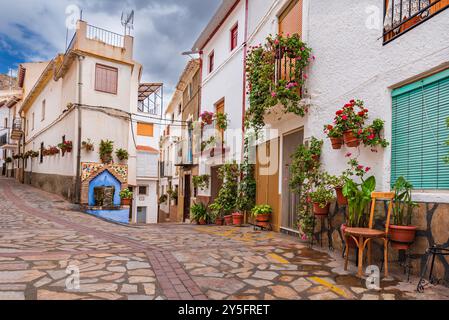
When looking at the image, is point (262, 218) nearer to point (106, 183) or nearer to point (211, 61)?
point (106, 183)

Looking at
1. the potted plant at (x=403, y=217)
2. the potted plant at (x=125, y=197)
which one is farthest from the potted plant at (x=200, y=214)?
the potted plant at (x=403, y=217)

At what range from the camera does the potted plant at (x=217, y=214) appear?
11.2 m

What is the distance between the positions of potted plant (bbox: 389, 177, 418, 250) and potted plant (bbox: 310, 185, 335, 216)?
1475 millimetres

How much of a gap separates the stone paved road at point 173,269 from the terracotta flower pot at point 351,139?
6.27 ft

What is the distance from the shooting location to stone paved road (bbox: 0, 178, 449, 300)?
369 centimetres

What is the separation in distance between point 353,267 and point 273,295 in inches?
73.3

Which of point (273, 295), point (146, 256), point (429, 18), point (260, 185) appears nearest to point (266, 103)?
point (260, 185)

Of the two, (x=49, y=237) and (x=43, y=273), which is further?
(x=49, y=237)

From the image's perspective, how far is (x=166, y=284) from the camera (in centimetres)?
394

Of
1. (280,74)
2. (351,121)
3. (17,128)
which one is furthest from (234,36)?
(17,128)

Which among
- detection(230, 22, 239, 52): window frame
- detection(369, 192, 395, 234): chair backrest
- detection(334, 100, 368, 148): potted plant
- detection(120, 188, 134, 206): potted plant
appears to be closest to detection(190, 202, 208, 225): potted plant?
detection(120, 188, 134, 206): potted plant

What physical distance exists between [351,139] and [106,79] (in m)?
12.8

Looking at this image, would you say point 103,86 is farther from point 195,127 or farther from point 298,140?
point 298,140

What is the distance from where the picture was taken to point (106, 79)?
15.3 meters
